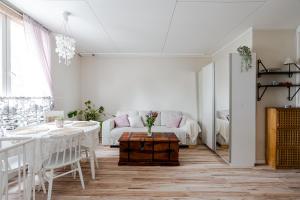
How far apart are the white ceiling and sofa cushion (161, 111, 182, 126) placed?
1815 mm

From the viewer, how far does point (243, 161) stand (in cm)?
310

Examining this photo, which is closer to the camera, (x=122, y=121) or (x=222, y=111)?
(x=222, y=111)

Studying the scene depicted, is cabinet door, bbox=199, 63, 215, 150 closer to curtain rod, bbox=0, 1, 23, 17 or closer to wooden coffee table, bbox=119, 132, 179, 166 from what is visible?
wooden coffee table, bbox=119, 132, 179, 166

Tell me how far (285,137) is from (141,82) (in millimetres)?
3497

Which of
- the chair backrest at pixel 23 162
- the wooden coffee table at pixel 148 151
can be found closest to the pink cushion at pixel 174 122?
the wooden coffee table at pixel 148 151

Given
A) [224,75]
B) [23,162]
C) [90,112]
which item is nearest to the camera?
[23,162]

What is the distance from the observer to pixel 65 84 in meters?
4.23

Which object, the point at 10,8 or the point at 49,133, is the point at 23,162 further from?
the point at 10,8

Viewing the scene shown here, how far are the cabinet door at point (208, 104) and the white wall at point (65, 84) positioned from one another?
3.26 metres

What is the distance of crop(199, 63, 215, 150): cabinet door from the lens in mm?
3819

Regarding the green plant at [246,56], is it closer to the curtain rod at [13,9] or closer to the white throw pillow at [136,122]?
the white throw pillow at [136,122]

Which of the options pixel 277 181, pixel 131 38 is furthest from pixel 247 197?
pixel 131 38

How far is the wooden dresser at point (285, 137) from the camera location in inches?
117

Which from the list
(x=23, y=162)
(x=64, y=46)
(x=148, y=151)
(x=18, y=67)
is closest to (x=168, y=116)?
(x=148, y=151)
